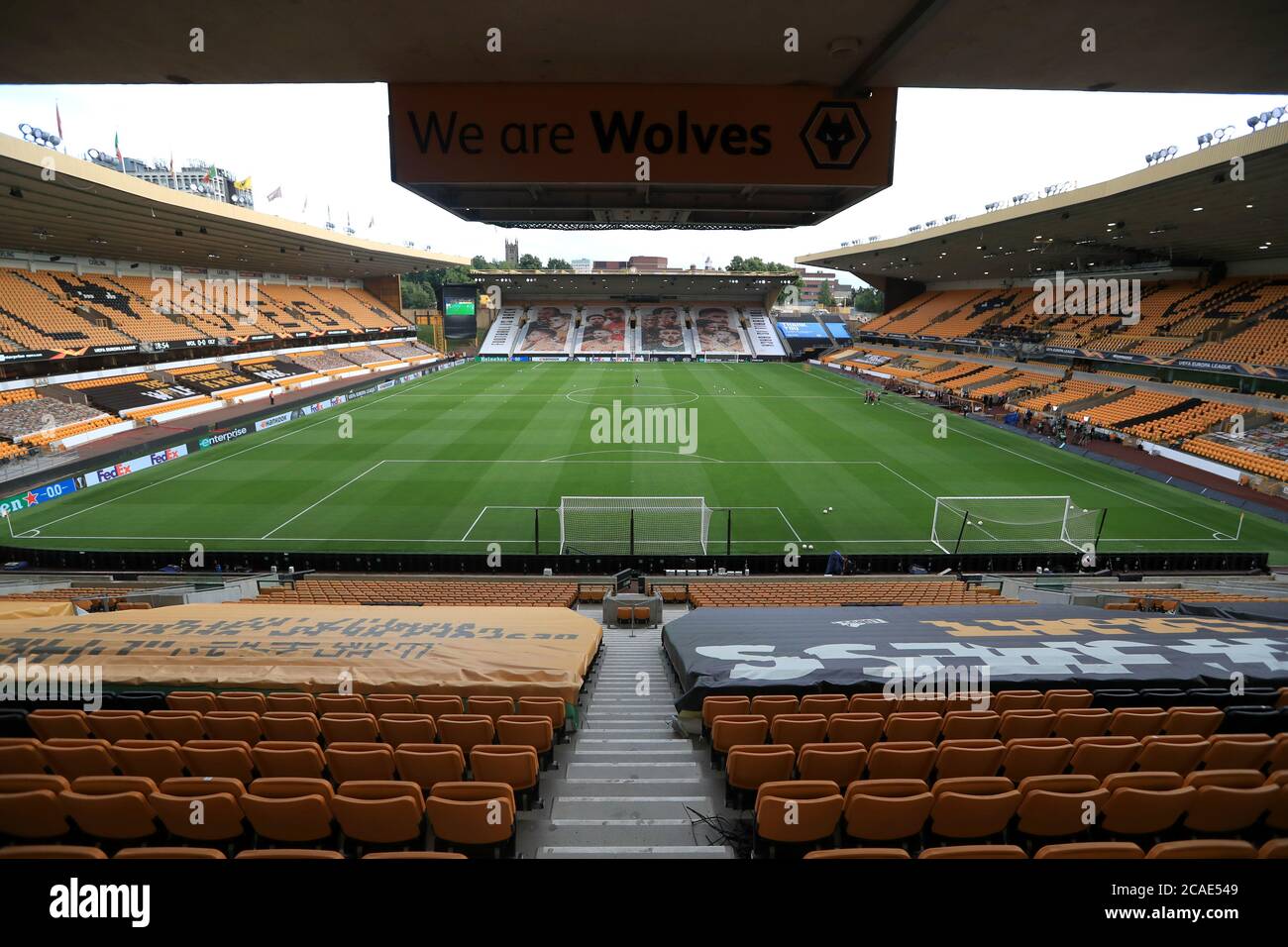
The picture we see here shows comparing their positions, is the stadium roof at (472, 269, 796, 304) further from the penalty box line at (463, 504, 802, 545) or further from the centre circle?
the penalty box line at (463, 504, 802, 545)

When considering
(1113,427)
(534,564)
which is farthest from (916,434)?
(534,564)

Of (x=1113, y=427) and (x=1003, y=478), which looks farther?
(x=1113, y=427)

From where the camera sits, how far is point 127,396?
124ft

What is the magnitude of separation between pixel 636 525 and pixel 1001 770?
17414mm

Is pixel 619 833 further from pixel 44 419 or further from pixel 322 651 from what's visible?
pixel 44 419

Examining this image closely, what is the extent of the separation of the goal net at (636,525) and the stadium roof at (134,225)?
74.2 feet

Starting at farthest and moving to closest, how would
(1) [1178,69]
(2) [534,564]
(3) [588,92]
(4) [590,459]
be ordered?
1. (4) [590,459]
2. (2) [534,564]
3. (3) [588,92]
4. (1) [1178,69]

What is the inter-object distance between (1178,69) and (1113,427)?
37.7 m

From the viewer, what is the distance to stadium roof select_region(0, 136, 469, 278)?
24.4m

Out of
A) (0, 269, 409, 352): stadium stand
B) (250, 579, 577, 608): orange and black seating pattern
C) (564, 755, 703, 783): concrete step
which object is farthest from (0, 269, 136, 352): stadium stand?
(564, 755, 703, 783): concrete step

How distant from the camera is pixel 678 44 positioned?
15.1ft

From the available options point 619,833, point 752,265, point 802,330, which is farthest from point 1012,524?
point 752,265
